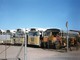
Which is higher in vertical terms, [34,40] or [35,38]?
[35,38]

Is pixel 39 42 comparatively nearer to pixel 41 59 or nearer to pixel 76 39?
pixel 76 39

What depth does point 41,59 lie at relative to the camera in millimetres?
18812

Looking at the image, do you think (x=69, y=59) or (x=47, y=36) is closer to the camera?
(x=69, y=59)

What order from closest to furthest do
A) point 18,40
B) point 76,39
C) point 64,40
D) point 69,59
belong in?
1. point 69,59
2. point 64,40
3. point 76,39
4. point 18,40

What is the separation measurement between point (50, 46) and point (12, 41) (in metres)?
10.8

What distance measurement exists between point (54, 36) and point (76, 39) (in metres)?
3.37

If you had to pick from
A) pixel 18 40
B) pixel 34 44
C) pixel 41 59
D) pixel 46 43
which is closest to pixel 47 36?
pixel 46 43

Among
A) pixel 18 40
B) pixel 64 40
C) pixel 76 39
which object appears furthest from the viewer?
pixel 18 40

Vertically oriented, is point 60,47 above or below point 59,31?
below

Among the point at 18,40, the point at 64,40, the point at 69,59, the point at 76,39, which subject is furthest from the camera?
the point at 18,40

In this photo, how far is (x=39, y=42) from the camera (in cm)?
3375

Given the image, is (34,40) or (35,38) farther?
(34,40)

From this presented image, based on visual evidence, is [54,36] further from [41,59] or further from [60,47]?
[41,59]

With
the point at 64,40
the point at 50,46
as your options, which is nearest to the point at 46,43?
the point at 50,46
